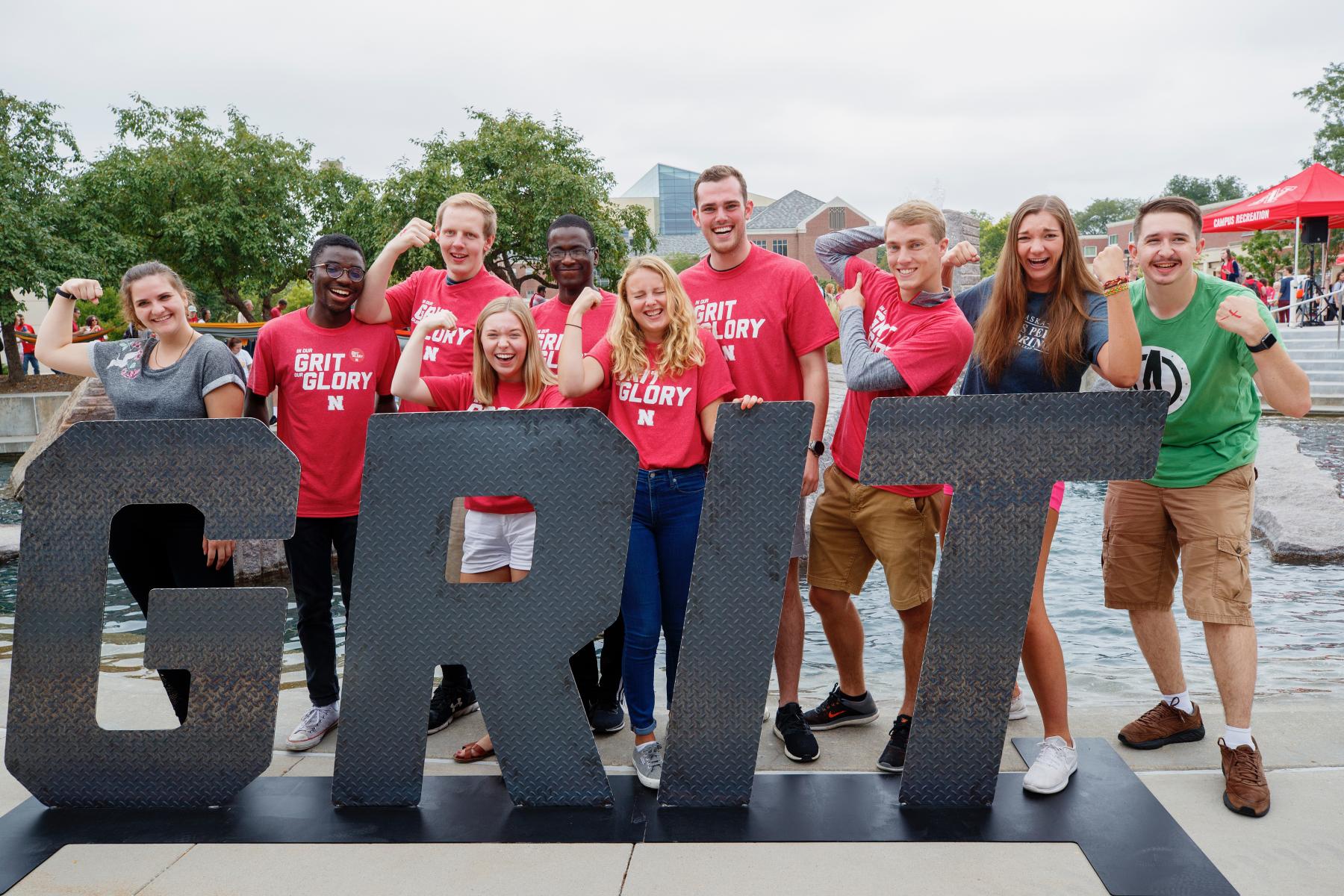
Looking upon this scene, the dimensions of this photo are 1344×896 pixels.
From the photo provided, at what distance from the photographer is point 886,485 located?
299 cm

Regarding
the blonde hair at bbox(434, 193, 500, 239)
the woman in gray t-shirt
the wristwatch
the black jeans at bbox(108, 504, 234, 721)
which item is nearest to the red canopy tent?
the wristwatch

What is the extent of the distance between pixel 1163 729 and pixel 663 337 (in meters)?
2.19

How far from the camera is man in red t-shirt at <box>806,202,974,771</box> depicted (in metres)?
3.05

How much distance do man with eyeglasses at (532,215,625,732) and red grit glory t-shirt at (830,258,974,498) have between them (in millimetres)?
923

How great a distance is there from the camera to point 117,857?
2656 millimetres

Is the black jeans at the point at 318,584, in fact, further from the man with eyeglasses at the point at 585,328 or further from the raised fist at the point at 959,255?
the raised fist at the point at 959,255

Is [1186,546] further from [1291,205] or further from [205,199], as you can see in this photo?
[205,199]

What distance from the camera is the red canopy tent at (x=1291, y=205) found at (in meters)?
16.8

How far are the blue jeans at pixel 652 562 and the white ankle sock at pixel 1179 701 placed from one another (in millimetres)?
1744

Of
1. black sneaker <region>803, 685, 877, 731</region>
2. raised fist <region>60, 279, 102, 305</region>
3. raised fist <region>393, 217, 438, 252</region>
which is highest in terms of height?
raised fist <region>393, 217, 438, 252</region>

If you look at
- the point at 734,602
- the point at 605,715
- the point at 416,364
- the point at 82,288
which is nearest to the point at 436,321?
the point at 416,364

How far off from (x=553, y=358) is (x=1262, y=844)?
2643 millimetres

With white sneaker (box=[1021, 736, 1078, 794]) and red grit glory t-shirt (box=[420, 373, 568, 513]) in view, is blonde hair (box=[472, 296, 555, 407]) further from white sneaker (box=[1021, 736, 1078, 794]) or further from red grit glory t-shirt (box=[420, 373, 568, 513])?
white sneaker (box=[1021, 736, 1078, 794])

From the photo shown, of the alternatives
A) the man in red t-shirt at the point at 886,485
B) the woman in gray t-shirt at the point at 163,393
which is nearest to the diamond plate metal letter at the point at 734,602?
the man in red t-shirt at the point at 886,485
